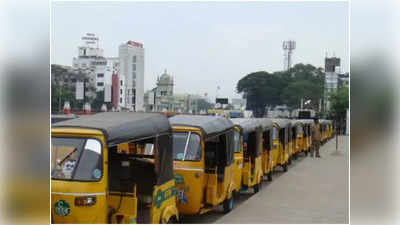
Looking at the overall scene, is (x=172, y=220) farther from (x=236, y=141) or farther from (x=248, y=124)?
(x=248, y=124)

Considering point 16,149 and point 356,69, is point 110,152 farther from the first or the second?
point 356,69

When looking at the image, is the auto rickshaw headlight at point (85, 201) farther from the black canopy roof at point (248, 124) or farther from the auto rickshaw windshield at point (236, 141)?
the black canopy roof at point (248, 124)

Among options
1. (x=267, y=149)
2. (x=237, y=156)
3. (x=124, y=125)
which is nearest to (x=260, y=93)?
(x=267, y=149)

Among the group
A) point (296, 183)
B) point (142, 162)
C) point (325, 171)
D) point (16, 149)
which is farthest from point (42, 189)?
point (325, 171)

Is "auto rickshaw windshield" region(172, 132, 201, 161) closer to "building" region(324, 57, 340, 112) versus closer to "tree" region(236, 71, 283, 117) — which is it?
"building" region(324, 57, 340, 112)

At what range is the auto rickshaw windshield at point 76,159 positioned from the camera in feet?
17.0

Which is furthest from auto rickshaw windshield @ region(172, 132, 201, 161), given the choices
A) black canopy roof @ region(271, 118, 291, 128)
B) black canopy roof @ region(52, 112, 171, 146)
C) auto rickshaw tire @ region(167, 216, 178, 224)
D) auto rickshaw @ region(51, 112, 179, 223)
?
black canopy roof @ region(271, 118, 291, 128)

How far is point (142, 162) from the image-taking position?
6750 millimetres

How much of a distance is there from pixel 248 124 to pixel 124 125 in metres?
5.90

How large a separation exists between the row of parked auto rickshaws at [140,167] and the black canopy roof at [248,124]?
0.31 m

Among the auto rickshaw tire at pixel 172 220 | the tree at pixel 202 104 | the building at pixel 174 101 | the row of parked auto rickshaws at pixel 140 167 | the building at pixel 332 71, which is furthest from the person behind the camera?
the tree at pixel 202 104

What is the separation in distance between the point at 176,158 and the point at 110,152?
1.86 m

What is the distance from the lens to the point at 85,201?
16.6 ft

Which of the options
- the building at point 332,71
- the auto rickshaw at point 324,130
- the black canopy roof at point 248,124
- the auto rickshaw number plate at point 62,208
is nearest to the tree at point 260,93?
the auto rickshaw at point 324,130
